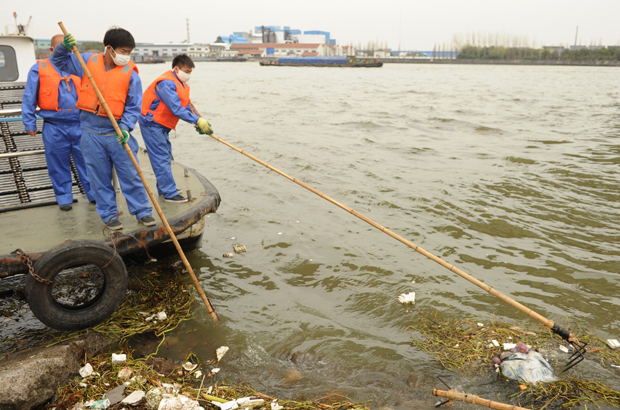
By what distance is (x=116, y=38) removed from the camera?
3.83 metres

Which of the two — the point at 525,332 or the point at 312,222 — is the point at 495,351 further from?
the point at 312,222

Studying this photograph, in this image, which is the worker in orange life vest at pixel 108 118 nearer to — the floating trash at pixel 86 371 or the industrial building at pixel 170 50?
the floating trash at pixel 86 371

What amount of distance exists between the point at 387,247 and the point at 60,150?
4.41 m

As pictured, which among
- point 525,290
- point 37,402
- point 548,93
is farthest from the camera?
point 548,93

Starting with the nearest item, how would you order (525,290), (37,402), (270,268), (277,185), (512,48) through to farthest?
(37,402) < (525,290) < (270,268) < (277,185) < (512,48)

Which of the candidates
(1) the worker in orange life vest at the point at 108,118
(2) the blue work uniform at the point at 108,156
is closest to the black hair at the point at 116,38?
(1) the worker in orange life vest at the point at 108,118

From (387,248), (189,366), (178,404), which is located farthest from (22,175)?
(387,248)

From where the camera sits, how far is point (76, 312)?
358cm

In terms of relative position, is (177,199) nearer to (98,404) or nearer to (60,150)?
(60,150)

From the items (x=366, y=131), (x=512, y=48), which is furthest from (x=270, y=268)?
(x=512, y=48)

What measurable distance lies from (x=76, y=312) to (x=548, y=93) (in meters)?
30.0

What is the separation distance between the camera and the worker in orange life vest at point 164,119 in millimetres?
4906

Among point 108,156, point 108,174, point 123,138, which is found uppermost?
point 123,138

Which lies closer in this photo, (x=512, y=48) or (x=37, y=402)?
(x=37, y=402)
